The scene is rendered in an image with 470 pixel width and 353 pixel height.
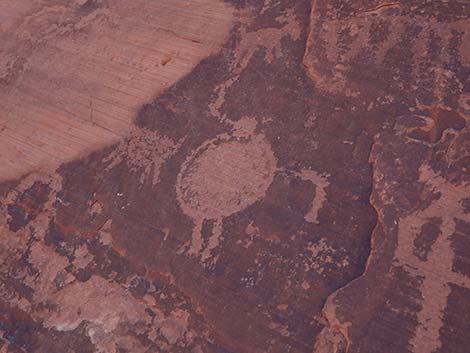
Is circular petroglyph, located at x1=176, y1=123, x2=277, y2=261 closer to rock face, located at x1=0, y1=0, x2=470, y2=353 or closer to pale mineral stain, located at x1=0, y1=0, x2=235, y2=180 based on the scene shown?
rock face, located at x1=0, y1=0, x2=470, y2=353

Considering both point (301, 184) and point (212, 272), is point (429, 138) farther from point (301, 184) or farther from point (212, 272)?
point (212, 272)

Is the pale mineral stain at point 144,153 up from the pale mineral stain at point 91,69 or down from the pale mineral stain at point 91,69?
down

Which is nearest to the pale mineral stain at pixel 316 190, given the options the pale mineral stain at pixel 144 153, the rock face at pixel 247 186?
the rock face at pixel 247 186

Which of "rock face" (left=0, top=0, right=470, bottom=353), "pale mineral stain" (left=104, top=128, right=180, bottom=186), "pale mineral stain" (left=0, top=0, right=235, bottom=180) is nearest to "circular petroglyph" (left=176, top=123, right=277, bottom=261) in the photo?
"rock face" (left=0, top=0, right=470, bottom=353)

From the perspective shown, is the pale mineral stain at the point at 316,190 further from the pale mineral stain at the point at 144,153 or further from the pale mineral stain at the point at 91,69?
the pale mineral stain at the point at 91,69

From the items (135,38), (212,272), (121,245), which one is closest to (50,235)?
(121,245)

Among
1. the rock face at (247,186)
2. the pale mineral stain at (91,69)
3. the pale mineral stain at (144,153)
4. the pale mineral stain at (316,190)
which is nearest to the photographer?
the rock face at (247,186)

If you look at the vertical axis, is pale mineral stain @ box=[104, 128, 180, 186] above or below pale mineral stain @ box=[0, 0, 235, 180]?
below

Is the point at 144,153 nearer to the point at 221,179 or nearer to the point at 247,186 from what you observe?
the point at 221,179
